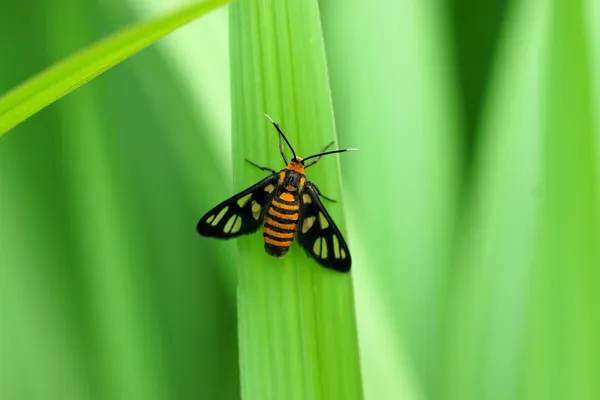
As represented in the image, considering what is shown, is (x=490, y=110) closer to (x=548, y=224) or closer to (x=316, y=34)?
(x=548, y=224)

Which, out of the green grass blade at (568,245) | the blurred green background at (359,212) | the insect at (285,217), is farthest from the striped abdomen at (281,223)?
the green grass blade at (568,245)

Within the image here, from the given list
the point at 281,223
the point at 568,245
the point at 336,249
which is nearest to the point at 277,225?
the point at 281,223

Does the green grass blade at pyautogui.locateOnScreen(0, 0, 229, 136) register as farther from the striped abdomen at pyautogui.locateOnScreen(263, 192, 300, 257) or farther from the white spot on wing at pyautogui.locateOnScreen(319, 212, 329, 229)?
the white spot on wing at pyautogui.locateOnScreen(319, 212, 329, 229)

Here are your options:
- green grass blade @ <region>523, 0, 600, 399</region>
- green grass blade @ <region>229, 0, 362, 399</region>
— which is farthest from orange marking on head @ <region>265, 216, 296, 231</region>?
green grass blade @ <region>523, 0, 600, 399</region>

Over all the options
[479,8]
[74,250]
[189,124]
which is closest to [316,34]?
[189,124]

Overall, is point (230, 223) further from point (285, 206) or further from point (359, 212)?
point (359, 212)

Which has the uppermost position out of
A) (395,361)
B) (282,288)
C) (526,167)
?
(526,167)
